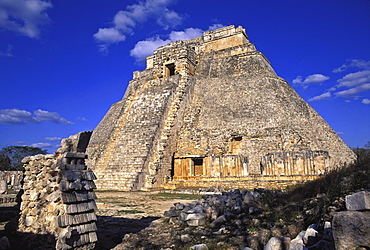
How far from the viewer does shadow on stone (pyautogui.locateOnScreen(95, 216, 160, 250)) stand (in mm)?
4653

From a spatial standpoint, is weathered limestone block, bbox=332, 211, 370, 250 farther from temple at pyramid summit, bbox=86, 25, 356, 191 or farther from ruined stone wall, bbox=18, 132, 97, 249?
temple at pyramid summit, bbox=86, 25, 356, 191

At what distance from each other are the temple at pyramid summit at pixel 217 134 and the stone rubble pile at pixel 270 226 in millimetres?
6388

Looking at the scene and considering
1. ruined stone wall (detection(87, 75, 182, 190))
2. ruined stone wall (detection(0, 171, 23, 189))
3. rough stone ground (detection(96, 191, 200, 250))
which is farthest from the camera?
ruined stone wall (detection(0, 171, 23, 189))

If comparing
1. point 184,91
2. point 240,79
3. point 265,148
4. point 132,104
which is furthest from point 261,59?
point 132,104

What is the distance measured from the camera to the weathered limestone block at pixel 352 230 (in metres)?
2.75

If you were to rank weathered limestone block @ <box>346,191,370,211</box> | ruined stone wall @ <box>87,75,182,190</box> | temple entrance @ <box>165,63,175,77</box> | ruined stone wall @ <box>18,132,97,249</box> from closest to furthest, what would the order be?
weathered limestone block @ <box>346,191,370,211</box> → ruined stone wall @ <box>18,132,97,249</box> → ruined stone wall @ <box>87,75,182,190</box> → temple entrance @ <box>165,63,175,77</box>

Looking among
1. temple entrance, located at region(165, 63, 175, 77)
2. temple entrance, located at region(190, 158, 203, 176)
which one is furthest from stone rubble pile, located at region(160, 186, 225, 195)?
A: temple entrance, located at region(165, 63, 175, 77)

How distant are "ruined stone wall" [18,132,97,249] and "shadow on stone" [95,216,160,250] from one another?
0.55 m

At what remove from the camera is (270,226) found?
4699 millimetres

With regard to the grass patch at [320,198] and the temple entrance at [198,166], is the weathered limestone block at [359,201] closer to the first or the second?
the grass patch at [320,198]

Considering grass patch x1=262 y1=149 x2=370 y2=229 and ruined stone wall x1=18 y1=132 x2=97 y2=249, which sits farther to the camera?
grass patch x1=262 y1=149 x2=370 y2=229

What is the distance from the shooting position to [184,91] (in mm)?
18250

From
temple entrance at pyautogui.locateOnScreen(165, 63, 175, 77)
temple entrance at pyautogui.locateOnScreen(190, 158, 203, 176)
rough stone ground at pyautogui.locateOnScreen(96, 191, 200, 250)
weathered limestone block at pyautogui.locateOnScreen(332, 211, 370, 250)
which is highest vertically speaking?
temple entrance at pyautogui.locateOnScreen(165, 63, 175, 77)

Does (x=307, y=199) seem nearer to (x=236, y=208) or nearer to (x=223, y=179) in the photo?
(x=236, y=208)
